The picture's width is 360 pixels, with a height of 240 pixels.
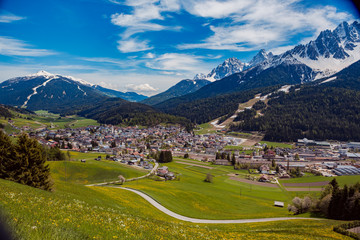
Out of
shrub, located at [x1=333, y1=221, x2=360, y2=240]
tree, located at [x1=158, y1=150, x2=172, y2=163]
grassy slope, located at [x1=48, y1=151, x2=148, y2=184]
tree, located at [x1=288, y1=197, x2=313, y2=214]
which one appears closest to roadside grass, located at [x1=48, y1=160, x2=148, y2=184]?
grassy slope, located at [x1=48, y1=151, x2=148, y2=184]

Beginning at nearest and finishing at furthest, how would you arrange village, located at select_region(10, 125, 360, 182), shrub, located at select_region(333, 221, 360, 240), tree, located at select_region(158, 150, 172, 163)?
shrub, located at select_region(333, 221, 360, 240), village, located at select_region(10, 125, 360, 182), tree, located at select_region(158, 150, 172, 163)

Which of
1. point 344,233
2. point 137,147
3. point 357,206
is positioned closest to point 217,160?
point 137,147

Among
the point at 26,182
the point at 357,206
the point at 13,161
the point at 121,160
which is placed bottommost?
the point at 121,160

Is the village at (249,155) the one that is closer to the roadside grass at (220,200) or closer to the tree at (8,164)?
the roadside grass at (220,200)

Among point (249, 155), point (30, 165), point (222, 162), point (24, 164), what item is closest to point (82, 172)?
point (30, 165)

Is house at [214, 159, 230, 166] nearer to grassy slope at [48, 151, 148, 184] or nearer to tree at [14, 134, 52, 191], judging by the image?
grassy slope at [48, 151, 148, 184]

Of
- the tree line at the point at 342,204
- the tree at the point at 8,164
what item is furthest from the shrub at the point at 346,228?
the tree at the point at 8,164

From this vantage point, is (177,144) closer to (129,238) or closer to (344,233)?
(344,233)

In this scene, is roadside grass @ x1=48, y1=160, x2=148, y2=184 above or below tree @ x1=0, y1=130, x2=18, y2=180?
below

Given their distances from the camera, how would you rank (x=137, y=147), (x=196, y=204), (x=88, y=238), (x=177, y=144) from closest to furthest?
1. (x=88, y=238)
2. (x=196, y=204)
3. (x=137, y=147)
4. (x=177, y=144)

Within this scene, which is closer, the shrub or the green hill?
the green hill

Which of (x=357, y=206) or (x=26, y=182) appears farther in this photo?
(x=357, y=206)
